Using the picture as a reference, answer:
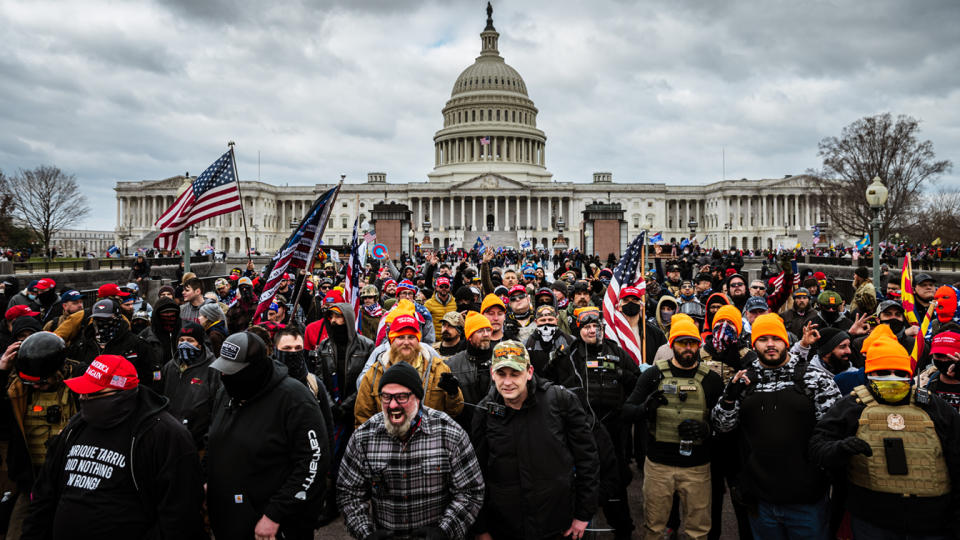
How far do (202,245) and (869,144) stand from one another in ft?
264

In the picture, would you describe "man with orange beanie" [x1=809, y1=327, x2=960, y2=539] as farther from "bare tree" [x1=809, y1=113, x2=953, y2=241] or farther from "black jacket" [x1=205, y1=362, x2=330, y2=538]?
"bare tree" [x1=809, y1=113, x2=953, y2=241]

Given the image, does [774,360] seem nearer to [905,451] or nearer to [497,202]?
[905,451]

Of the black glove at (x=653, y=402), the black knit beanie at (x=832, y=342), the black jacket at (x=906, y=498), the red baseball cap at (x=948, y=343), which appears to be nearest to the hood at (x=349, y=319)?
the black glove at (x=653, y=402)

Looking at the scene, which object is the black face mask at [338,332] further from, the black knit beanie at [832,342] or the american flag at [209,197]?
the american flag at [209,197]

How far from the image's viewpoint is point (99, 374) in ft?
11.5

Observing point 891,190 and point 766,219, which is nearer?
point 891,190

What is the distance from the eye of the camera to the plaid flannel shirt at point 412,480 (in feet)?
12.1

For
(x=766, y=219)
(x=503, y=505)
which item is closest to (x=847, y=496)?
(x=503, y=505)

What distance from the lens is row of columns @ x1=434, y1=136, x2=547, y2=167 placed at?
110312 mm

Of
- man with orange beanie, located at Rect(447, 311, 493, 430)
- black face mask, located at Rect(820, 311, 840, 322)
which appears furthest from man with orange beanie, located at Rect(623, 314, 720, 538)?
black face mask, located at Rect(820, 311, 840, 322)

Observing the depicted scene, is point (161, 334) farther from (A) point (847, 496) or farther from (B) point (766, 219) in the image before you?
(B) point (766, 219)

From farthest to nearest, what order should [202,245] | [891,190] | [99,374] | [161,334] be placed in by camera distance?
[202,245] < [891,190] < [161,334] < [99,374]

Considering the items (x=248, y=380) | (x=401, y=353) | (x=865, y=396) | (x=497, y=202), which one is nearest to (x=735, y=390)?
(x=865, y=396)

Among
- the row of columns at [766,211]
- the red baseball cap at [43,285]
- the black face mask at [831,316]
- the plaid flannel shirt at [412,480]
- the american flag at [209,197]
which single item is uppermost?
the row of columns at [766,211]
